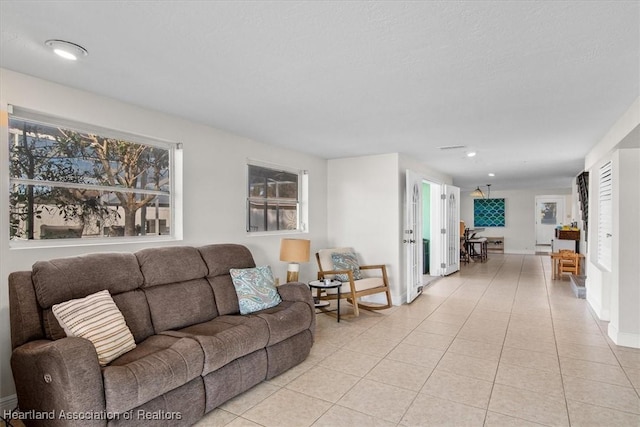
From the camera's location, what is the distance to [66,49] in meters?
2.04

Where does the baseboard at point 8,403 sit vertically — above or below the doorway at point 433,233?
below

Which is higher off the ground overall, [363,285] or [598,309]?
[363,285]

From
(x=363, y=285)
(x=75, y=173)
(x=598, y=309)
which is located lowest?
(x=598, y=309)

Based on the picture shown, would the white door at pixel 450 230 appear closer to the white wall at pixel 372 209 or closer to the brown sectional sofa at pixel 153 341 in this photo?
the white wall at pixel 372 209

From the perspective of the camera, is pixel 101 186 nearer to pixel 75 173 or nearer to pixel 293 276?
pixel 75 173

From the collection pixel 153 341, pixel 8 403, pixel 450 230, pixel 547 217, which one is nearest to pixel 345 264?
pixel 153 341

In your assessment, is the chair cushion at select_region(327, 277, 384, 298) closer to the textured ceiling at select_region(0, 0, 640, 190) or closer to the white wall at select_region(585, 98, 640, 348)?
the textured ceiling at select_region(0, 0, 640, 190)

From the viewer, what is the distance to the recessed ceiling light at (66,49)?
1980 millimetres

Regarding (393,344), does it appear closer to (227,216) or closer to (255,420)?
(255,420)

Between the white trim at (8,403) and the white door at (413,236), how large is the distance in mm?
4442

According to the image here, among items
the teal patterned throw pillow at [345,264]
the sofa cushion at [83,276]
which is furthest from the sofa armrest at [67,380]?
the teal patterned throw pillow at [345,264]

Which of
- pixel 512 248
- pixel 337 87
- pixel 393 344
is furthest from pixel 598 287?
pixel 512 248

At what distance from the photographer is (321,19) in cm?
175

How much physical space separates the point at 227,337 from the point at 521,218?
12046 millimetres
